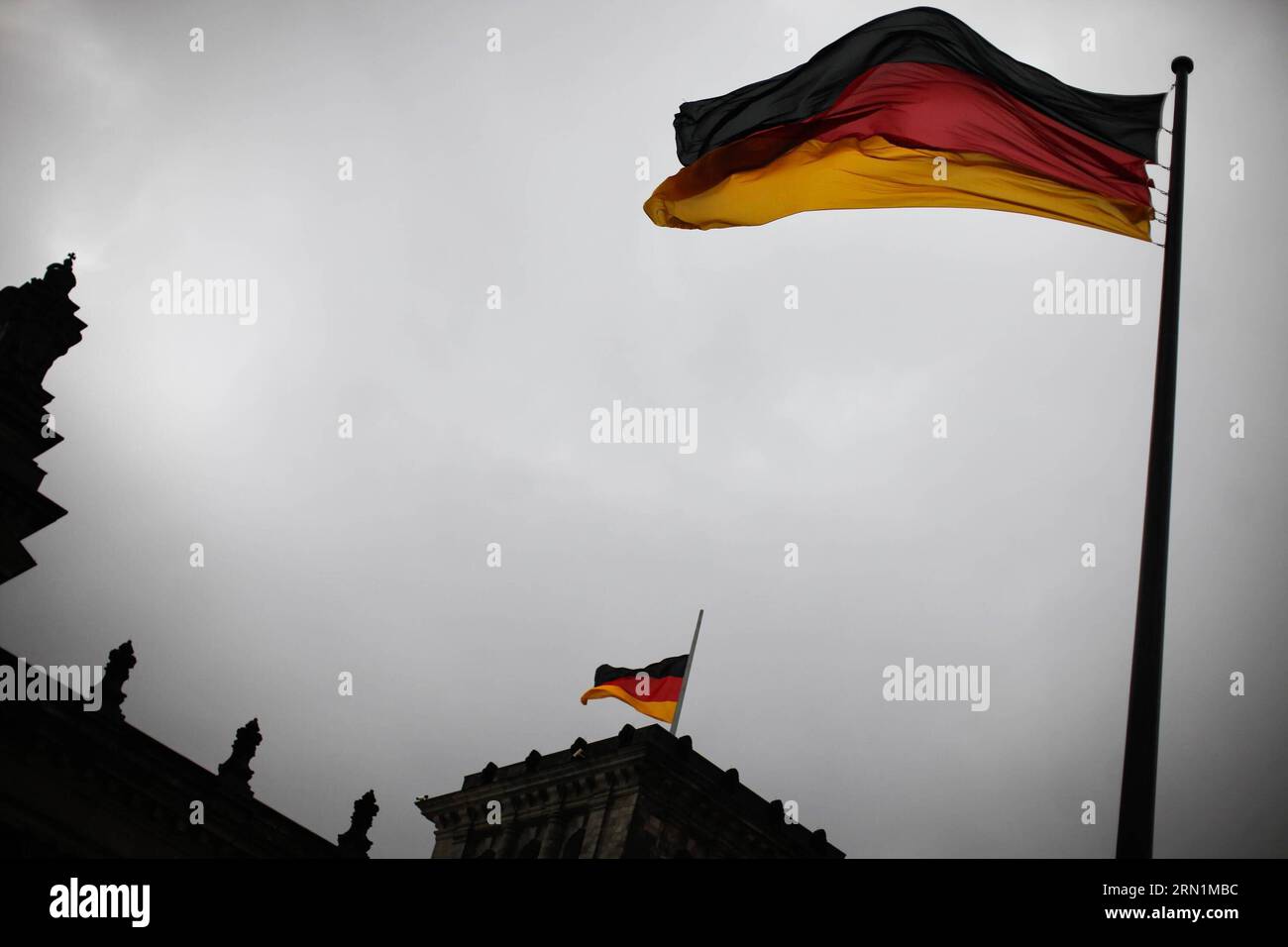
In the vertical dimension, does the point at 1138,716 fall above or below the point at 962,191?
below

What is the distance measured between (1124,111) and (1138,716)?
777cm

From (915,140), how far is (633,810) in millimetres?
26783

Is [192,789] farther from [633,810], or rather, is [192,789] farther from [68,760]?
[633,810]

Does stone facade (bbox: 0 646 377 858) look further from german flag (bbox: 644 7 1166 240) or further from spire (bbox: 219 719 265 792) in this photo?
german flag (bbox: 644 7 1166 240)

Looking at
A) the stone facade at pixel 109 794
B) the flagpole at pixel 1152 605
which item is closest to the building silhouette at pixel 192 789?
the stone facade at pixel 109 794

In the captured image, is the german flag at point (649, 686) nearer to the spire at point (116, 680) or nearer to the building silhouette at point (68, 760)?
the building silhouette at point (68, 760)

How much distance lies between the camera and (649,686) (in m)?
34.2

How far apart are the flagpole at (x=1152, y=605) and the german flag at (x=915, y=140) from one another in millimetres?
1998

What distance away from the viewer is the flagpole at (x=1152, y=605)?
708 centimetres
